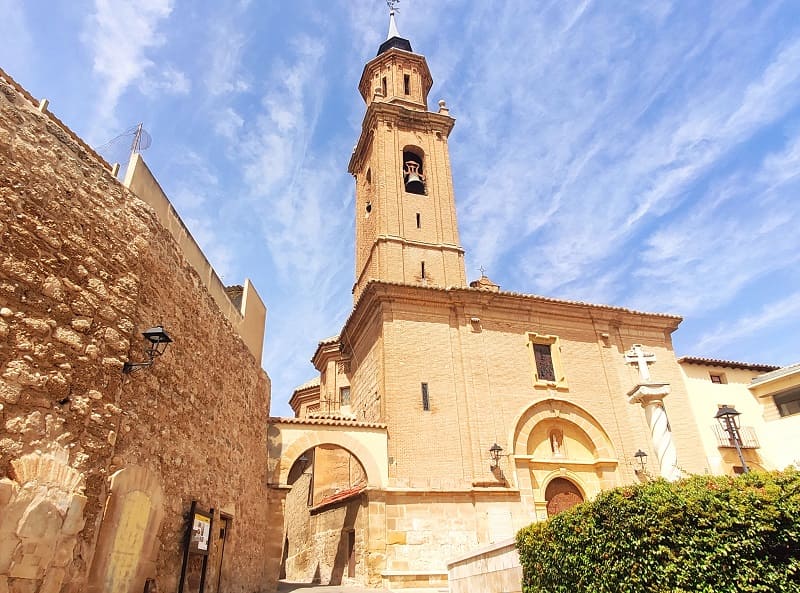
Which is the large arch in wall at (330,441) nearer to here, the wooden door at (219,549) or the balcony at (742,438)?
the wooden door at (219,549)

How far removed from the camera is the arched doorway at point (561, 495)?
1602cm

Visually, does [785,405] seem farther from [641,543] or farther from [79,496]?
[79,496]

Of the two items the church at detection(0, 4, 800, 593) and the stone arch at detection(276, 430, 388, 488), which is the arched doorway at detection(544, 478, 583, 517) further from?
the stone arch at detection(276, 430, 388, 488)

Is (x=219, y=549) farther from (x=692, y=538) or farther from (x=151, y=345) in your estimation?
(x=692, y=538)

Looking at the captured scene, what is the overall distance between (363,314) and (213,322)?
9.56 metres

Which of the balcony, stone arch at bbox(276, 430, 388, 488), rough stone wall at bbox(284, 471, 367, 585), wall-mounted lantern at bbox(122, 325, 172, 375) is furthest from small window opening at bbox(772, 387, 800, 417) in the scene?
wall-mounted lantern at bbox(122, 325, 172, 375)

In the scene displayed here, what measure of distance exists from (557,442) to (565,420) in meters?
0.76

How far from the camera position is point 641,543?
5551 mm

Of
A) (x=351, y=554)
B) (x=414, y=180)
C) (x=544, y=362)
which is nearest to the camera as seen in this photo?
(x=351, y=554)

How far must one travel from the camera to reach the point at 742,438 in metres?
18.3

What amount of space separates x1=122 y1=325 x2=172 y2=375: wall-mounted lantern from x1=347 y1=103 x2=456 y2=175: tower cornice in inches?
732

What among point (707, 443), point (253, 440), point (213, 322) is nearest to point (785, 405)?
point (707, 443)

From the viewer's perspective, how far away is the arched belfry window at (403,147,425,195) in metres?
22.5

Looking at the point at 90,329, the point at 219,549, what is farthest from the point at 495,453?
the point at 90,329
